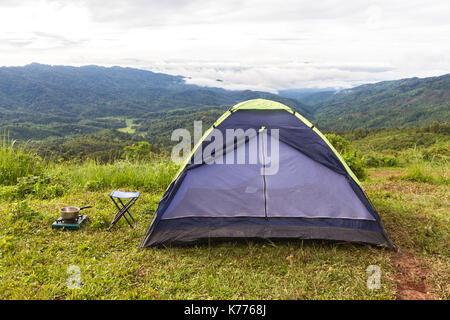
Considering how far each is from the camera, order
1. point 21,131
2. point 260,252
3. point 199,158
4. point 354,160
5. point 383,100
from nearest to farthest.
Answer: point 260,252, point 199,158, point 354,160, point 21,131, point 383,100

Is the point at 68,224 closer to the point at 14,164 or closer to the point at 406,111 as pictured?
the point at 14,164

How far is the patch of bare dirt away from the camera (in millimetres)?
3215

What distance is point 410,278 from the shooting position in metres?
3.49

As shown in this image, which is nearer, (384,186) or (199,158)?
(199,158)

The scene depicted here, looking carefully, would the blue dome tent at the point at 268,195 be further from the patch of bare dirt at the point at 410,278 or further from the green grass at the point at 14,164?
the green grass at the point at 14,164

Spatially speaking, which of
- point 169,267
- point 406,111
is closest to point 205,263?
point 169,267

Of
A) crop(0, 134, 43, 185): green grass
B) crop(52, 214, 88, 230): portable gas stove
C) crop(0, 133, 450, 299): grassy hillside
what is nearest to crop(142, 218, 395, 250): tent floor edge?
crop(0, 133, 450, 299): grassy hillside

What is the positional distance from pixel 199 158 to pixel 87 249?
2054 millimetres

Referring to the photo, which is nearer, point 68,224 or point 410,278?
point 410,278

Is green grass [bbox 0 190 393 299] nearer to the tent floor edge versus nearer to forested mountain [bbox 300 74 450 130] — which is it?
the tent floor edge

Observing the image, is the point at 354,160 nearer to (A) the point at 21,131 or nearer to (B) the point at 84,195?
(B) the point at 84,195

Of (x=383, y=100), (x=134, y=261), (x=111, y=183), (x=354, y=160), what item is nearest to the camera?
(x=134, y=261)
